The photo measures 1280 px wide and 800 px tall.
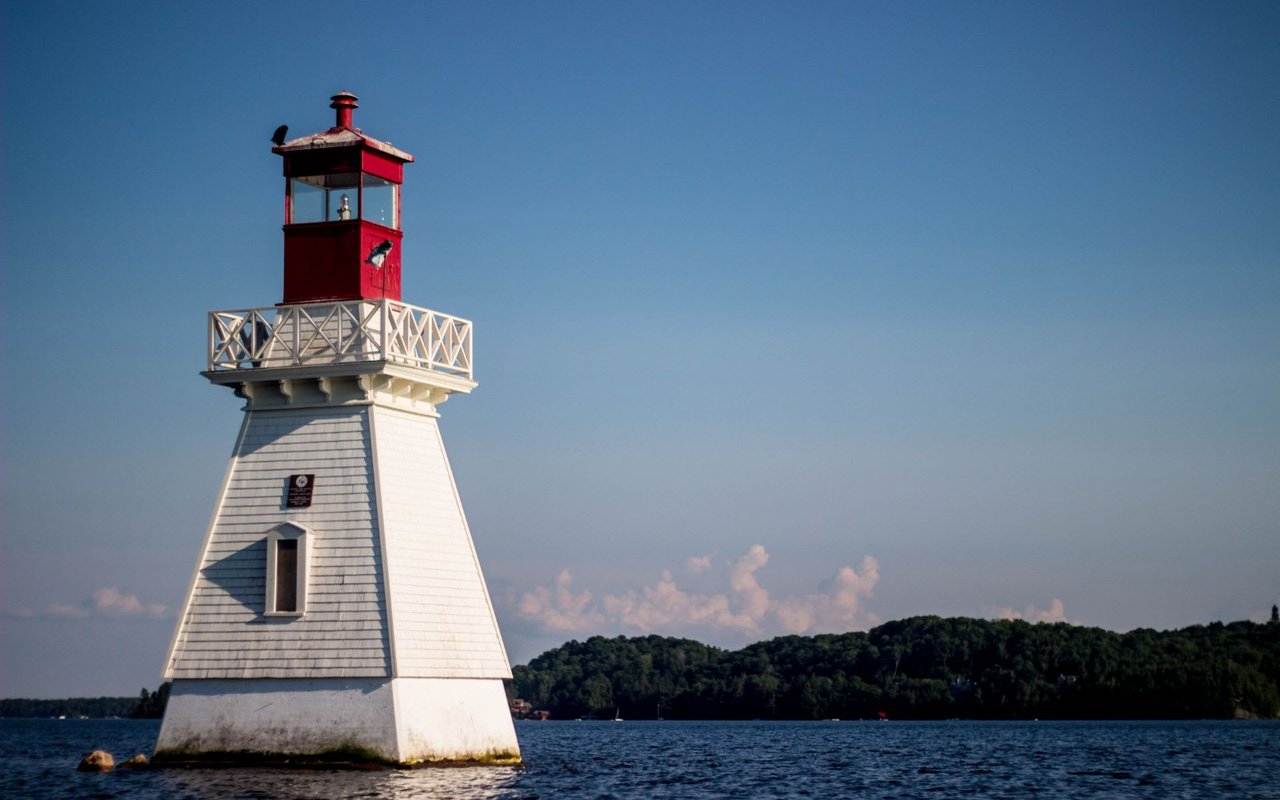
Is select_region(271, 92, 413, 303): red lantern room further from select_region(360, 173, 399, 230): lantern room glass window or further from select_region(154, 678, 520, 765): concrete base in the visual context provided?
select_region(154, 678, 520, 765): concrete base

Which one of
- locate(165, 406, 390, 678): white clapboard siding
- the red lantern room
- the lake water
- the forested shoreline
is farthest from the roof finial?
the forested shoreline

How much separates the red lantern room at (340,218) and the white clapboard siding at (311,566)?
9.44ft

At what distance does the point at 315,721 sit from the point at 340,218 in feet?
34.6

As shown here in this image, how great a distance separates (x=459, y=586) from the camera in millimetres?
32438

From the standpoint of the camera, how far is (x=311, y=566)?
3050 centimetres

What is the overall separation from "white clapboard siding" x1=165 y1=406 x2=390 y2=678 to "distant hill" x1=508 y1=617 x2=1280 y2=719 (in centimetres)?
9877

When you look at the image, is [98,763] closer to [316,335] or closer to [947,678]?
[316,335]

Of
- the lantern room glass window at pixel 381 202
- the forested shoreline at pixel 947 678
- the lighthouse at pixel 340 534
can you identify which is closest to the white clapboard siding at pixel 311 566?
the lighthouse at pixel 340 534

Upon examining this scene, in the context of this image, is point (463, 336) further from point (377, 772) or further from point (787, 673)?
point (787, 673)

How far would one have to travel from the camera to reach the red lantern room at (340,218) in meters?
32.8

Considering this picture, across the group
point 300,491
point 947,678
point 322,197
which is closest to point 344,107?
point 322,197

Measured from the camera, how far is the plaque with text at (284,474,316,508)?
31.2 m

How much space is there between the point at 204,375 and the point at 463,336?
5459 millimetres

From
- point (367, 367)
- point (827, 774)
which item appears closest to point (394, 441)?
point (367, 367)
